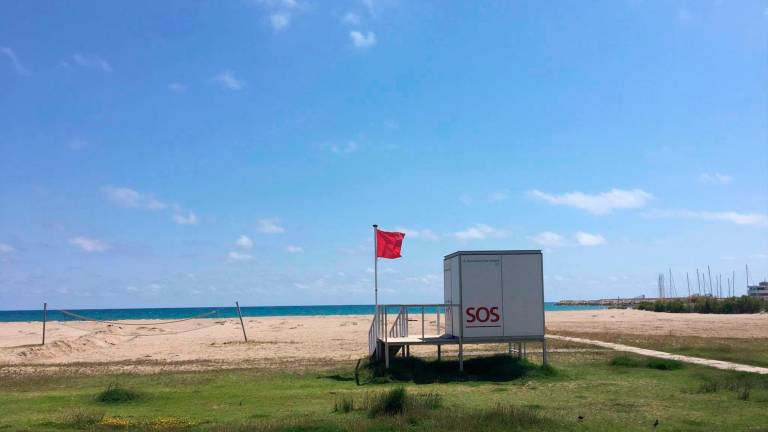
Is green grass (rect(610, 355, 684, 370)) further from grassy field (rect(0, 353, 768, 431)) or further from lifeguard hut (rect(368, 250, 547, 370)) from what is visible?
lifeguard hut (rect(368, 250, 547, 370))

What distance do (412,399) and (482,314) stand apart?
→ 824 cm

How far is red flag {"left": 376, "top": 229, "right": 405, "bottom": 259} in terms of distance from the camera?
23.8 meters

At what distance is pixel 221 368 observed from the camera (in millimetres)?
24688

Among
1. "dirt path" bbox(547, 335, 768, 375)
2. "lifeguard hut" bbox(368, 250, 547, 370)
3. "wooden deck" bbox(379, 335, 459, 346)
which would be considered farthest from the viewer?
"lifeguard hut" bbox(368, 250, 547, 370)

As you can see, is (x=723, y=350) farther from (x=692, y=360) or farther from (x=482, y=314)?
(x=482, y=314)

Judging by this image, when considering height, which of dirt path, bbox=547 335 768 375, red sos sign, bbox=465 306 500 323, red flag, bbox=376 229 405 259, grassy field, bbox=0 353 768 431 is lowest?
grassy field, bbox=0 353 768 431

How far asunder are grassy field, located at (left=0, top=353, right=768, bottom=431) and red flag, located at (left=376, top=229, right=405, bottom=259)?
12.8ft

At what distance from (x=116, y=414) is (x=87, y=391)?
4.89 m

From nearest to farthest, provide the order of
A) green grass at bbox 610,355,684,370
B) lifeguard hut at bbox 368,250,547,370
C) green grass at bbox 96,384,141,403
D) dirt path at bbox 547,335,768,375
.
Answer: green grass at bbox 96,384,141,403 < dirt path at bbox 547,335,768,375 < green grass at bbox 610,355,684,370 < lifeguard hut at bbox 368,250,547,370

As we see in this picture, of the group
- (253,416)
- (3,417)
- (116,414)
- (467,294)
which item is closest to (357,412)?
(253,416)

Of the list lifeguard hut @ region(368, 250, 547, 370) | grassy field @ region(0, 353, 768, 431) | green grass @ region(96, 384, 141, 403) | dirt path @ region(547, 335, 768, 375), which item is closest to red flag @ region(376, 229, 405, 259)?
lifeguard hut @ region(368, 250, 547, 370)

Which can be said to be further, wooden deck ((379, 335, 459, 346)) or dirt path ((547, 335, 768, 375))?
wooden deck ((379, 335, 459, 346))

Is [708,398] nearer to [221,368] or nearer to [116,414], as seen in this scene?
[116,414]

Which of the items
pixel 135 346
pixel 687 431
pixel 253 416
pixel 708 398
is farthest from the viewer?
pixel 135 346
